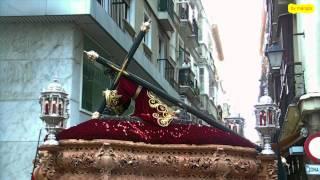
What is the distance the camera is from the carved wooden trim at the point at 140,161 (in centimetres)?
433

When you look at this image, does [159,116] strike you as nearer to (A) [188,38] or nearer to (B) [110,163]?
(B) [110,163]

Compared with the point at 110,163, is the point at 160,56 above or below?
above

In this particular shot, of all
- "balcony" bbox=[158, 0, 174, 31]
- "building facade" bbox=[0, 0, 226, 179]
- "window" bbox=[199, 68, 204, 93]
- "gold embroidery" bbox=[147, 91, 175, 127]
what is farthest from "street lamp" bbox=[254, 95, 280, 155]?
"window" bbox=[199, 68, 204, 93]

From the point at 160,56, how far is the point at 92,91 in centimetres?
752

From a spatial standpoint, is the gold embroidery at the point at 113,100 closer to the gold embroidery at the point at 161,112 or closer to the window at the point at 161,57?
the gold embroidery at the point at 161,112

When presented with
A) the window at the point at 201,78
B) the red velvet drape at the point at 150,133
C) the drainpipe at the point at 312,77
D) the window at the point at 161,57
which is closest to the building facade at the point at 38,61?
the drainpipe at the point at 312,77

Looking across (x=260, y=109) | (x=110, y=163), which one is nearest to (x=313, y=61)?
(x=260, y=109)

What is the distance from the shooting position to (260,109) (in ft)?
15.5

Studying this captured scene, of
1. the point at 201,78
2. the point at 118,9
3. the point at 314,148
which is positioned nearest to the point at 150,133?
the point at 314,148

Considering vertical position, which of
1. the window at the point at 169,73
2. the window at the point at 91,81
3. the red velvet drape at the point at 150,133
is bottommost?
the red velvet drape at the point at 150,133

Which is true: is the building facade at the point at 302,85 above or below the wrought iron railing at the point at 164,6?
below

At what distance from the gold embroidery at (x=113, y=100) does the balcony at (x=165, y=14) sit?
12360 mm

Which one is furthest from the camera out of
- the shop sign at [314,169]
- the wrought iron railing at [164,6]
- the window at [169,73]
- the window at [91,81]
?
the window at [169,73]

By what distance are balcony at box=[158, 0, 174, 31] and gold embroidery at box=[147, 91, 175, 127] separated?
489 inches
